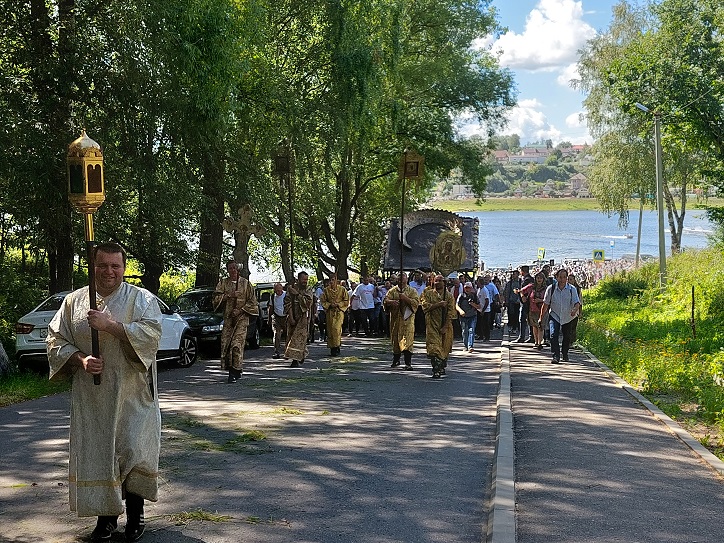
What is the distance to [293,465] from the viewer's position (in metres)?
9.14

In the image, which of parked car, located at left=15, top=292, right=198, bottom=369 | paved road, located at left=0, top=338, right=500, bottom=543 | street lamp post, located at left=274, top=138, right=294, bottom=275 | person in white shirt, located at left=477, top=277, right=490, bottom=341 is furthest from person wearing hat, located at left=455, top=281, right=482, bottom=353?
paved road, located at left=0, top=338, right=500, bottom=543

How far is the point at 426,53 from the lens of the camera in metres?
42.4

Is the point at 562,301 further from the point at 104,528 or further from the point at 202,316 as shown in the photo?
the point at 104,528

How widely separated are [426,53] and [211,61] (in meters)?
23.7

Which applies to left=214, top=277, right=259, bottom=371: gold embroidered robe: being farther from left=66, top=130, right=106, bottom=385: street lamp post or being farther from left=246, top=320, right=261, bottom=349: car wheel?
left=66, top=130, right=106, bottom=385: street lamp post

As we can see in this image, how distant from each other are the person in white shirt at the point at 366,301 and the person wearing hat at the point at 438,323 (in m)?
11.9

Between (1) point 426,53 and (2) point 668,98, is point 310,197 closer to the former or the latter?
(1) point 426,53

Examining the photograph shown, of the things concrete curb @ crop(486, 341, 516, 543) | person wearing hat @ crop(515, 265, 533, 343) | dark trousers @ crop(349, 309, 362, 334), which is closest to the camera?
concrete curb @ crop(486, 341, 516, 543)

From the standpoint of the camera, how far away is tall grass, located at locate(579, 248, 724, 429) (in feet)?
49.7

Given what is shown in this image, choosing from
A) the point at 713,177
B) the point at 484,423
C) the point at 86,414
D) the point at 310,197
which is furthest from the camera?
the point at 310,197

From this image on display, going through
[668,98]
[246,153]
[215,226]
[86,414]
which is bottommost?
[86,414]

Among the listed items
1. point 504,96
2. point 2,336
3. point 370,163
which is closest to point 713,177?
point 504,96

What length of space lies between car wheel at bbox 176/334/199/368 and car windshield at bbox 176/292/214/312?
3.19 m

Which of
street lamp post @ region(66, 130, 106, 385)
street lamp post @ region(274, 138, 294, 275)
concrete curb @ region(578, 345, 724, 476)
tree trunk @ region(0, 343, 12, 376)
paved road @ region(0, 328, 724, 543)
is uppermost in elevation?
street lamp post @ region(274, 138, 294, 275)
